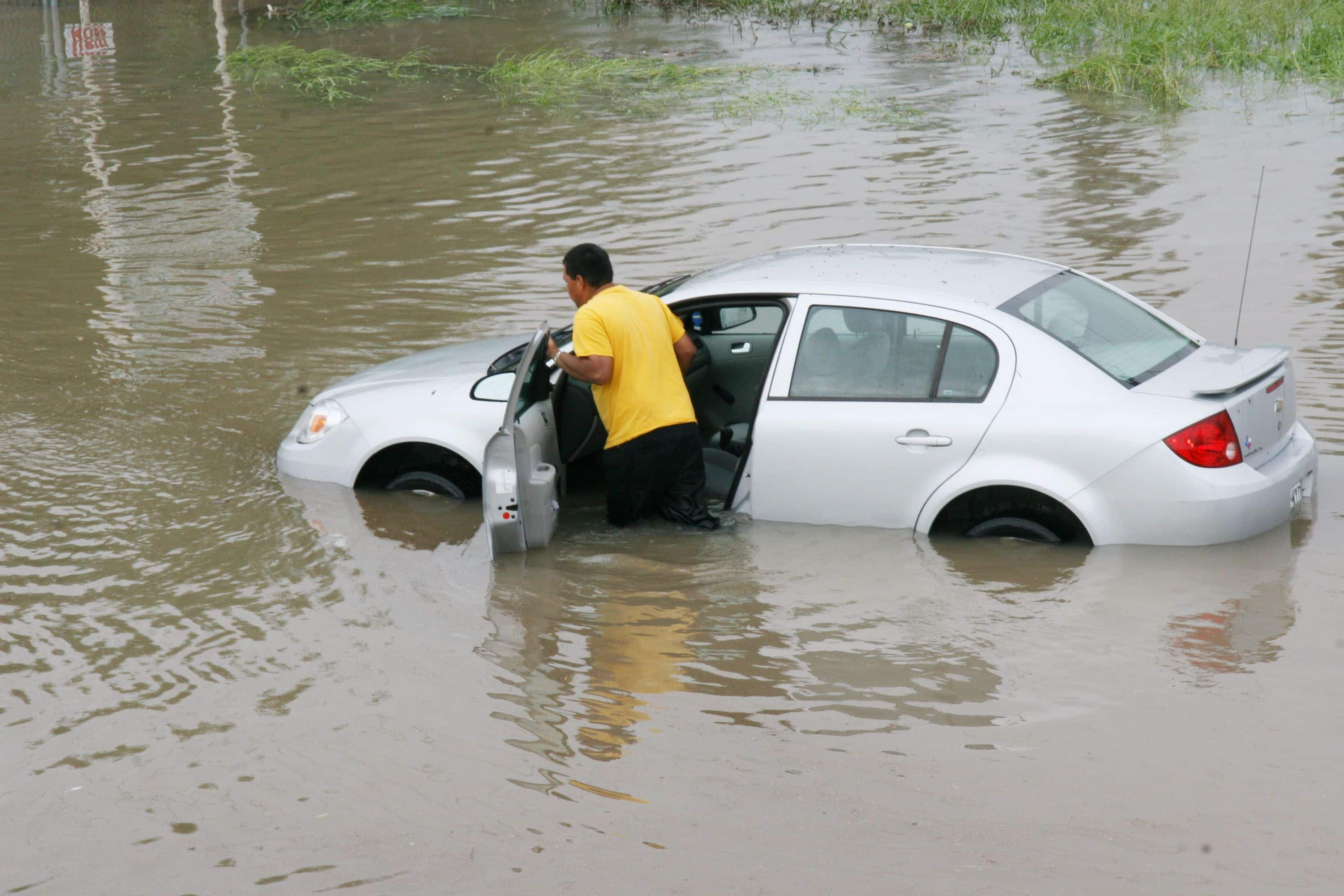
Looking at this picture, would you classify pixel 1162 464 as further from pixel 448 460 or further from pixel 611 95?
pixel 611 95

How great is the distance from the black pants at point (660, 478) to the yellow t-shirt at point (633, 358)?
0.05m

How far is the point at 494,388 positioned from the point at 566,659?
1781 millimetres

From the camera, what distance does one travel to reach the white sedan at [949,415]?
5.66 m

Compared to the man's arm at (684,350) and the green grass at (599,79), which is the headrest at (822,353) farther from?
the green grass at (599,79)

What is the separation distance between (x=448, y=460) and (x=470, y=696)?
2.07m

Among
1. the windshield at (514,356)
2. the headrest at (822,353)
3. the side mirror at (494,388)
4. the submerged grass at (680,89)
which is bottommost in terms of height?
the side mirror at (494,388)

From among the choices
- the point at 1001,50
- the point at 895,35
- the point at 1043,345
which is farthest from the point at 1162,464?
the point at 895,35

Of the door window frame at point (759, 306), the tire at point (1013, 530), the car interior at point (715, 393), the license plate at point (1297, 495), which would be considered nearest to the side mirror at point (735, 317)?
the car interior at point (715, 393)

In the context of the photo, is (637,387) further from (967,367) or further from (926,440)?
(967,367)

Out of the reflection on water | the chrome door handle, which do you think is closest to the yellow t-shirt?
the chrome door handle

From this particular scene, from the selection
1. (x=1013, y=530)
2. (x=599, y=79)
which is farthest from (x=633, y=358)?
(x=599, y=79)

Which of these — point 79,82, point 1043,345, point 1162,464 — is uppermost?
point 79,82

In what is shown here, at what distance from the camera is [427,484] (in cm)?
697

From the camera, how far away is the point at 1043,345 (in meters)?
5.86
